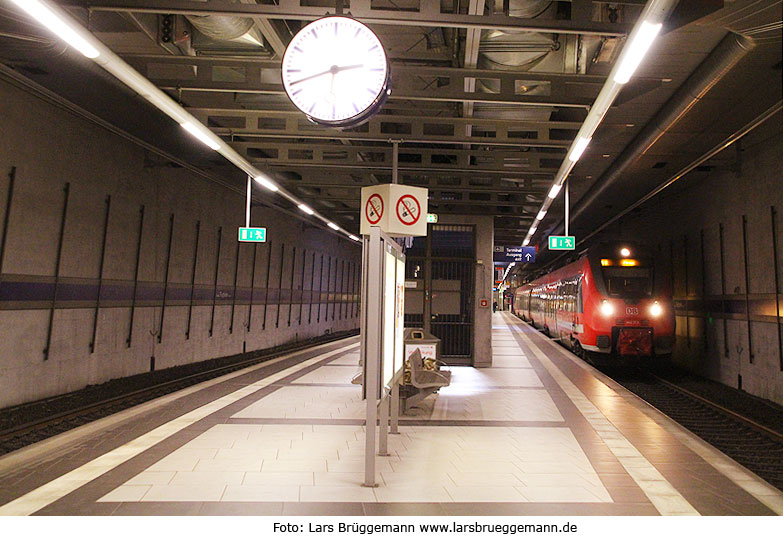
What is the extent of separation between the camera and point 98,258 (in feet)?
31.3

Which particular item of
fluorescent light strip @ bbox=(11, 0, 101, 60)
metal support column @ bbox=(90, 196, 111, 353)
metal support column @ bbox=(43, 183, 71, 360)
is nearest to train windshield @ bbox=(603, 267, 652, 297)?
metal support column @ bbox=(90, 196, 111, 353)

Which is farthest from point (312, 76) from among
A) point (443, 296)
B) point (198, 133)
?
point (443, 296)

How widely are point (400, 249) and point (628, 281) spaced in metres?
8.85

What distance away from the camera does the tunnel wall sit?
9.40m

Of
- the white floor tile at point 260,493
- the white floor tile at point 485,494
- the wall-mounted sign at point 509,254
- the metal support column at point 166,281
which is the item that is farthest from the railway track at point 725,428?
the metal support column at point 166,281

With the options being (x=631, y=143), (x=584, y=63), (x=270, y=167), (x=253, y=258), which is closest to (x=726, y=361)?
(x=631, y=143)

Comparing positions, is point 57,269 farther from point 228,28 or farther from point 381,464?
point 381,464

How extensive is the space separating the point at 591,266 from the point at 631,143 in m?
3.46

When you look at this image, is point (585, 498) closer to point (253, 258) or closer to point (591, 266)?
point (591, 266)

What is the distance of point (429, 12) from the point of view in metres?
4.53

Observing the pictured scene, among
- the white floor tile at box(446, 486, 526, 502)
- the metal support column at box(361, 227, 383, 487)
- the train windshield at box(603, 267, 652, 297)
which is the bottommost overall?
the white floor tile at box(446, 486, 526, 502)

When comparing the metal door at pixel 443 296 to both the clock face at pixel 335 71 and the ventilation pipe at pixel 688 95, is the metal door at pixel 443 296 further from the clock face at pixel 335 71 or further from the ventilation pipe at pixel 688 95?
the clock face at pixel 335 71

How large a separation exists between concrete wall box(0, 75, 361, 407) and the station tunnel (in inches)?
2.0

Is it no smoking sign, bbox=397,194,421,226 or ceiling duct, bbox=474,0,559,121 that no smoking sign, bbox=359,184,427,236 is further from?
ceiling duct, bbox=474,0,559,121
